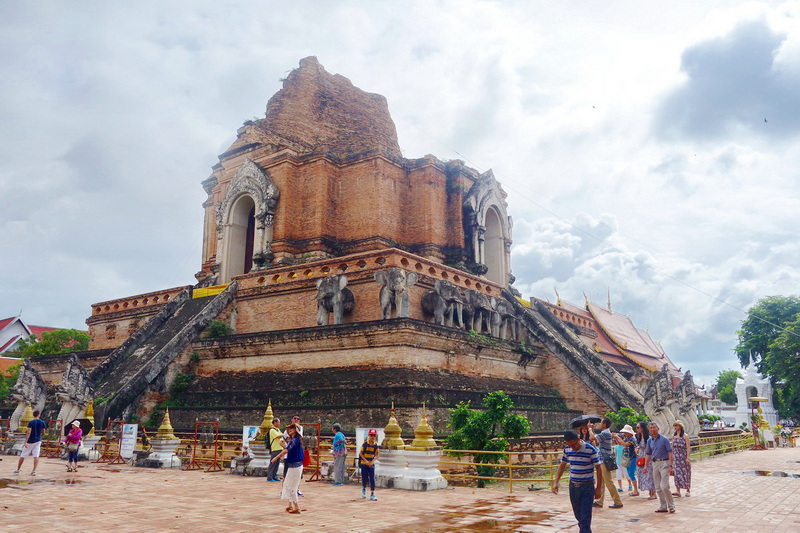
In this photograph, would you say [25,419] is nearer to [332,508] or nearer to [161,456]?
[161,456]

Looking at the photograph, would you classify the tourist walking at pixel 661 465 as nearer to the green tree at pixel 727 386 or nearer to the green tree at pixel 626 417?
the green tree at pixel 626 417

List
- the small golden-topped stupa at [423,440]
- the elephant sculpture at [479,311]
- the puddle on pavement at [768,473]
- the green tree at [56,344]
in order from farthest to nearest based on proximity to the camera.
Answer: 1. the green tree at [56,344]
2. the elephant sculpture at [479,311]
3. the puddle on pavement at [768,473]
4. the small golden-topped stupa at [423,440]

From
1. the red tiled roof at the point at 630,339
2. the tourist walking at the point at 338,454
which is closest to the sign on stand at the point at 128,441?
the tourist walking at the point at 338,454

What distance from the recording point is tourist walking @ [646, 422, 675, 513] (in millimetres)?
9172

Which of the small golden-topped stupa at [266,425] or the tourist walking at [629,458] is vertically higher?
the small golden-topped stupa at [266,425]

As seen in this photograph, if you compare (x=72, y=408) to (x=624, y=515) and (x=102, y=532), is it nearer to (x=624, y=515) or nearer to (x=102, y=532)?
(x=102, y=532)

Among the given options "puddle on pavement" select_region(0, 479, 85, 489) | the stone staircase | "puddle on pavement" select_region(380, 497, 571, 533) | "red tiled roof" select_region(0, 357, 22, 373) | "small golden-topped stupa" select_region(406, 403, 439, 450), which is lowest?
"puddle on pavement" select_region(380, 497, 571, 533)

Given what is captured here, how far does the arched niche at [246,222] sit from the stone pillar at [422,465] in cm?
1326

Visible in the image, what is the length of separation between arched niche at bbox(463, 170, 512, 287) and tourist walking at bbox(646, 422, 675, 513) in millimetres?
14746

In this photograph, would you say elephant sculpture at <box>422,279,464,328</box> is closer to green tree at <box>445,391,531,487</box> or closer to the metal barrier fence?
the metal barrier fence

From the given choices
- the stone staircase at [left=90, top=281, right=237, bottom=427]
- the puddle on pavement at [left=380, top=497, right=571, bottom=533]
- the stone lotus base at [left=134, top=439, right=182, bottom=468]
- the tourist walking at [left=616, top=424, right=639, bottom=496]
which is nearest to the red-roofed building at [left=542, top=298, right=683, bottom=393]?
the stone staircase at [left=90, top=281, right=237, bottom=427]

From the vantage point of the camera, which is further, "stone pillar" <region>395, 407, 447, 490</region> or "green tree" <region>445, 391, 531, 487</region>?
"green tree" <region>445, 391, 531, 487</region>

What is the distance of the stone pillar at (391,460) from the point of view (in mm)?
11734

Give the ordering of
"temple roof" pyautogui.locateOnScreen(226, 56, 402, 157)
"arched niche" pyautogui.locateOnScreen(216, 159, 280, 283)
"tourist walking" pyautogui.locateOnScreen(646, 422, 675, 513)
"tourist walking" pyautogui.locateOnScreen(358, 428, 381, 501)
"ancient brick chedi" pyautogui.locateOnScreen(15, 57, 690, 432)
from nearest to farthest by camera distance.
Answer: "tourist walking" pyautogui.locateOnScreen(646, 422, 675, 513), "tourist walking" pyautogui.locateOnScreen(358, 428, 381, 501), "ancient brick chedi" pyautogui.locateOnScreen(15, 57, 690, 432), "arched niche" pyautogui.locateOnScreen(216, 159, 280, 283), "temple roof" pyautogui.locateOnScreen(226, 56, 402, 157)
